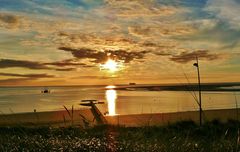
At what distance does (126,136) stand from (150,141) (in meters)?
0.60

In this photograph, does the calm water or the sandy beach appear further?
the calm water

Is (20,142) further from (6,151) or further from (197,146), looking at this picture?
(197,146)

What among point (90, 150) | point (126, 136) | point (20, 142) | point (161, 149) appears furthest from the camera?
point (126, 136)

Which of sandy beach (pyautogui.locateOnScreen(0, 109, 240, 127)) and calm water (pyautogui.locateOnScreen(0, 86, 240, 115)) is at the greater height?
calm water (pyautogui.locateOnScreen(0, 86, 240, 115))

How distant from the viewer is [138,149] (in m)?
4.30

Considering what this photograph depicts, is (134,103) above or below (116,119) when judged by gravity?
above

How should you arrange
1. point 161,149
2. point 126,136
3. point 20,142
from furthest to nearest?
point 126,136 < point 20,142 < point 161,149

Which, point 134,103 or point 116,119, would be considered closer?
point 116,119

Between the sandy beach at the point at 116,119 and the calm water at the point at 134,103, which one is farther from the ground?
the calm water at the point at 134,103

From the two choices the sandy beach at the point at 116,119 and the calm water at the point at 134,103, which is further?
the calm water at the point at 134,103

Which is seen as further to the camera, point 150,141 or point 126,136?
point 126,136

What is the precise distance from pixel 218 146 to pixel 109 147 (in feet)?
3.74

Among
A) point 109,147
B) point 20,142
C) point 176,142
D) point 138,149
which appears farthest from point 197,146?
point 20,142

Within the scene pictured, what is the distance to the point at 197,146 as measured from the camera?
422 centimetres
